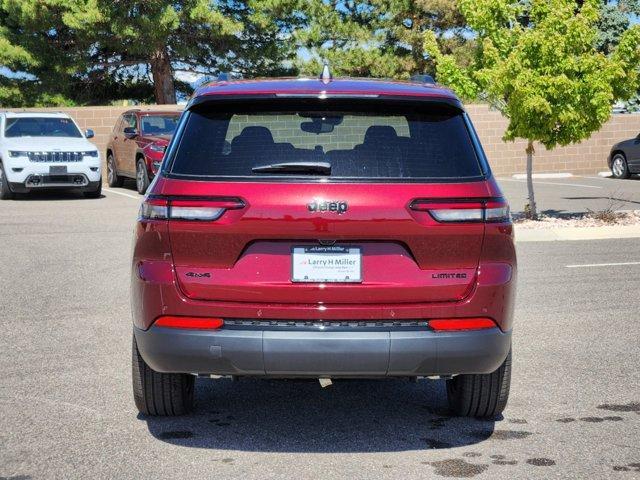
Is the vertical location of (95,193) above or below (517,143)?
below

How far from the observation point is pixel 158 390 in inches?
222

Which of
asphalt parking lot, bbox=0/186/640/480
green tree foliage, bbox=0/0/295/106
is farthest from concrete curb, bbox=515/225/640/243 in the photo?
green tree foliage, bbox=0/0/295/106

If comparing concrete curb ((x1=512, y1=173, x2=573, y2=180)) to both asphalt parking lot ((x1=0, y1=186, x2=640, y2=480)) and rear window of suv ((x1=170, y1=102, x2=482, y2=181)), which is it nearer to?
asphalt parking lot ((x1=0, y1=186, x2=640, y2=480))

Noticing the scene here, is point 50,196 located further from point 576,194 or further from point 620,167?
point 620,167

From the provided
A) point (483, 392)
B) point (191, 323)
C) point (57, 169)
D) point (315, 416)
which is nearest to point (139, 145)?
point (57, 169)

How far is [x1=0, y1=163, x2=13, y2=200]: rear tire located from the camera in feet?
68.3

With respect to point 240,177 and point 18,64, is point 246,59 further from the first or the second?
point 240,177

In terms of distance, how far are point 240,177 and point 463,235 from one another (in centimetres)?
108

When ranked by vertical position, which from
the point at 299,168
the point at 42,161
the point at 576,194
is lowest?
the point at 576,194

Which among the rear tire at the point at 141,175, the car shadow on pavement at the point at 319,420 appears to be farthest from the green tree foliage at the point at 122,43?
the car shadow on pavement at the point at 319,420

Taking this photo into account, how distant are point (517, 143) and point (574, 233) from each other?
1705cm

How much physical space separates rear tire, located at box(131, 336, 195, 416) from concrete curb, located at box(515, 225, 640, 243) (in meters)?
9.89

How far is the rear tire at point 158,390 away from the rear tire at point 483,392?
4.84 feet

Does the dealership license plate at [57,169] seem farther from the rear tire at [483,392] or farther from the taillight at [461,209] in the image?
the taillight at [461,209]
